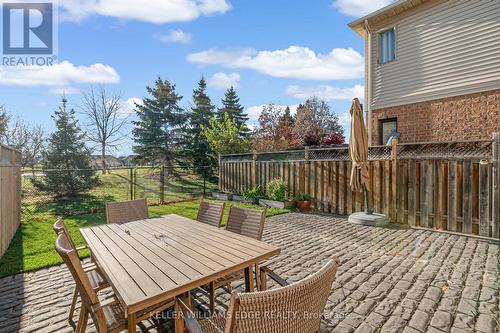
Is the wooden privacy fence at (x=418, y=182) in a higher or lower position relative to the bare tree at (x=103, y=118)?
lower

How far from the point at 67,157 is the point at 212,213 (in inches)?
398

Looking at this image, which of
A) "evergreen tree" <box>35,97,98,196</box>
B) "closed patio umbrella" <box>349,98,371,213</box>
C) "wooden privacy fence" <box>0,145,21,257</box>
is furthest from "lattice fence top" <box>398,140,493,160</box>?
"evergreen tree" <box>35,97,98,196</box>

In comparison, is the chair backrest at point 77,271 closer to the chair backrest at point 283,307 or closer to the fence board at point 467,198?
the chair backrest at point 283,307

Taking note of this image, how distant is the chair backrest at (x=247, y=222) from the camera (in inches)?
118

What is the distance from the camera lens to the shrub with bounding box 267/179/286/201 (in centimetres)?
883

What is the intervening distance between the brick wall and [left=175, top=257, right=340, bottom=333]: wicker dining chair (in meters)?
8.47

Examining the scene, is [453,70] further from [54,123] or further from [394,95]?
[54,123]

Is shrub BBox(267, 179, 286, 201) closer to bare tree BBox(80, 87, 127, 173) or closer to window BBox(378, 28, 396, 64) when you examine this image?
window BBox(378, 28, 396, 64)

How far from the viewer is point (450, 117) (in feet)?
25.3

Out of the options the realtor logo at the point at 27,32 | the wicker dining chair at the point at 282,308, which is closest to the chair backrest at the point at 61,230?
the wicker dining chair at the point at 282,308

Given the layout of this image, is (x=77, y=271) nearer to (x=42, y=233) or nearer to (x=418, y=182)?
(x=42, y=233)

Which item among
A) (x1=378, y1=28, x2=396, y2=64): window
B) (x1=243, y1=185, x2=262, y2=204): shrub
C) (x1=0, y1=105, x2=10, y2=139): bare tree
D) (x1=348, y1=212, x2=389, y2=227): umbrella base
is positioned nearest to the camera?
(x1=348, y1=212, x2=389, y2=227): umbrella base

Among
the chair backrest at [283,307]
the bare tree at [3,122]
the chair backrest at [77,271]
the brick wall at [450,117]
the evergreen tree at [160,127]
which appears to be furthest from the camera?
the evergreen tree at [160,127]

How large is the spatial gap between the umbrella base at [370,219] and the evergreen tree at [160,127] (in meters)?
15.2
